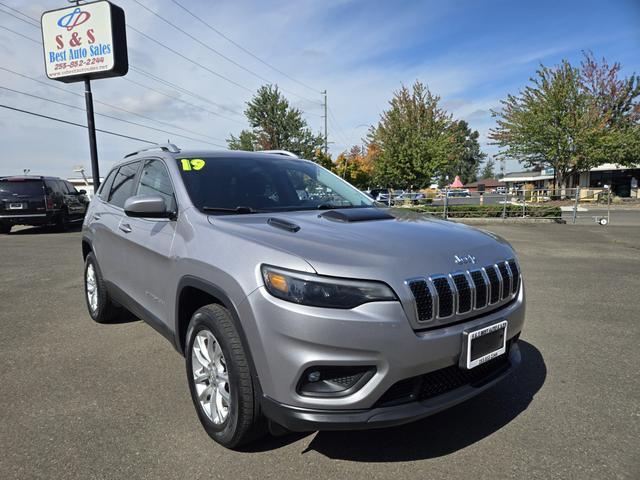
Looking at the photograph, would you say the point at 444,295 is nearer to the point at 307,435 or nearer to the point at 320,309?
the point at 320,309

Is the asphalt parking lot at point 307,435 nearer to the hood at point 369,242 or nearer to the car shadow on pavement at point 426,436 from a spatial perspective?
the car shadow on pavement at point 426,436

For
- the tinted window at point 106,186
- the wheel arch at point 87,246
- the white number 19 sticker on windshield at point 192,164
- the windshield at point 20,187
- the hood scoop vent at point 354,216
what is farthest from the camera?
the windshield at point 20,187

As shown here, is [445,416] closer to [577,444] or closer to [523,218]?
[577,444]

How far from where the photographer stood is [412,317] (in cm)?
208

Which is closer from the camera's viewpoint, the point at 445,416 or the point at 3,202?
the point at 445,416

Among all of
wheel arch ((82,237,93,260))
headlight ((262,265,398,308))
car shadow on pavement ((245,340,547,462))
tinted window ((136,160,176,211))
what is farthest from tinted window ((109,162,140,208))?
car shadow on pavement ((245,340,547,462))

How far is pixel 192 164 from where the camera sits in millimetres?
3346

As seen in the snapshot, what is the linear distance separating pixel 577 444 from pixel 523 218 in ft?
54.2

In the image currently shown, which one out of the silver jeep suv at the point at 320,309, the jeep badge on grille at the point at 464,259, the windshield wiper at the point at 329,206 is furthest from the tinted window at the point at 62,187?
the jeep badge on grille at the point at 464,259

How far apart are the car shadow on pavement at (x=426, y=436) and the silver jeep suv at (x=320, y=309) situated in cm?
41

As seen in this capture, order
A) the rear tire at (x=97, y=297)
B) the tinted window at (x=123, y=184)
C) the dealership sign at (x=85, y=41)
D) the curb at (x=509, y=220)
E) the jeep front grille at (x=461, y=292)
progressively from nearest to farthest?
the jeep front grille at (x=461, y=292) < the tinted window at (x=123, y=184) < the rear tire at (x=97, y=297) < the dealership sign at (x=85, y=41) < the curb at (x=509, y=220)

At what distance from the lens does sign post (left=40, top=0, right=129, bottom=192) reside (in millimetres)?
16469

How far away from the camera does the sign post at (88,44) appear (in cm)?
1647

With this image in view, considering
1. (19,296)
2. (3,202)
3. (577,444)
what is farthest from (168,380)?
(3,202)
